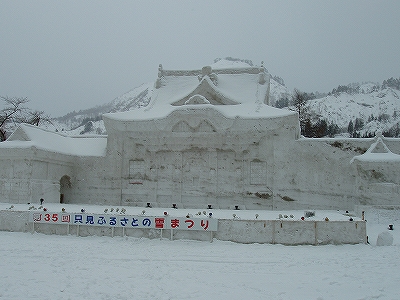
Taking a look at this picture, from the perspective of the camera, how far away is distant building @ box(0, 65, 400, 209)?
990 inches

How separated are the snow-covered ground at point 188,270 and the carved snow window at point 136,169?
12349mm

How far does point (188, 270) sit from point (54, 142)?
66.0 ft

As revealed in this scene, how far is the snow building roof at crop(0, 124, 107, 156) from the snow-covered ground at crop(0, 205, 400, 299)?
10.8 metres

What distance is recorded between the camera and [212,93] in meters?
30.4

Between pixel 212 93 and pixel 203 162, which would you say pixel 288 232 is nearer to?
pixel 203 162

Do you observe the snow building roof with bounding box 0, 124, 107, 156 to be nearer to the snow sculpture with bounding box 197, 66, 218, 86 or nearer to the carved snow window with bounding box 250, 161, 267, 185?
the snow sculpture with bounding box 197, 66, 218, 86

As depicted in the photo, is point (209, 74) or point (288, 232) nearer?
point (288, 232)

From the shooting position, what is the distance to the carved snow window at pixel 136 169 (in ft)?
94.7

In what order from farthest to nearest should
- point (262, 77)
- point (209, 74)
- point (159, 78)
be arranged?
point (159, 78) → point (262, 77) → point (209, 74)

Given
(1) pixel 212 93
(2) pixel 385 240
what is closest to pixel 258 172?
(1) pixel 212 93

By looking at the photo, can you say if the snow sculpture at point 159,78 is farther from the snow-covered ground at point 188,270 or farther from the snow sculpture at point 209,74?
the snow-covered ground at point 188,270

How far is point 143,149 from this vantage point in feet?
95.2

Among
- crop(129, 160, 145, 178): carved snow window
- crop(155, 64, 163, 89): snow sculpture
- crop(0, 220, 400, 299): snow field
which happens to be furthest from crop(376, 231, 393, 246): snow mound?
crop(155, 64, 163, 89): snow sculpture

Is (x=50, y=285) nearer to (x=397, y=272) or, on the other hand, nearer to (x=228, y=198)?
(x=397, y=272)
